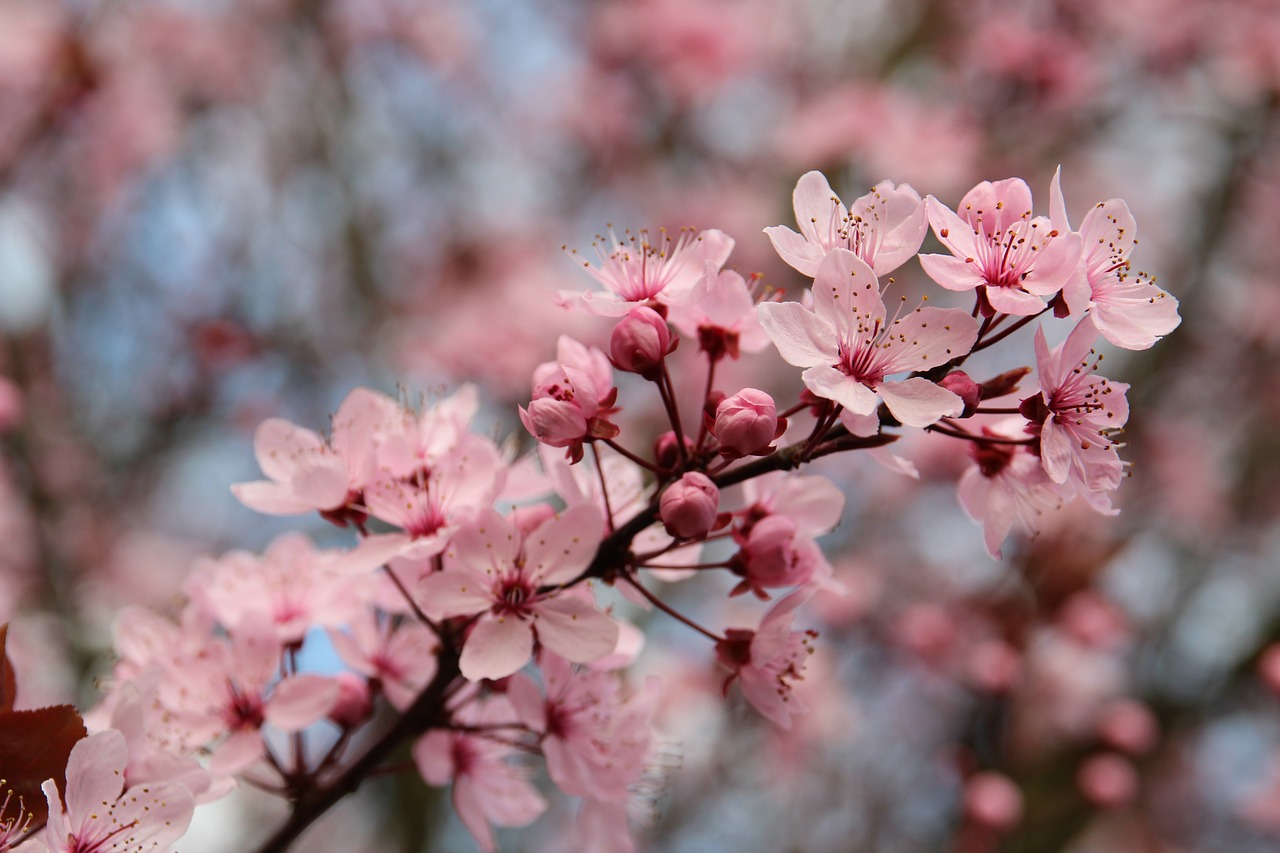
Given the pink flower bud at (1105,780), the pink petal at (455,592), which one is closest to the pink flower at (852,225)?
the pink petal at (455,592)

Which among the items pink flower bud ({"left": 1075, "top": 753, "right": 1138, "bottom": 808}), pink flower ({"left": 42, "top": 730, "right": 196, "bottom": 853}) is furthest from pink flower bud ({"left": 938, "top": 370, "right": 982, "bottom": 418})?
pink flower bud ({"left": 1075, "top": 753, "right": 1138, "bottom": 808})

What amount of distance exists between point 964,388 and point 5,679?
115 centimetres

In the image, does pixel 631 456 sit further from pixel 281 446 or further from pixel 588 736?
pixel 281 446

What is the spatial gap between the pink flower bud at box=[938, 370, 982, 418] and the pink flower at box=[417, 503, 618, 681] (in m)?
0.42

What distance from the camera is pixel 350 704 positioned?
1430 millimetres

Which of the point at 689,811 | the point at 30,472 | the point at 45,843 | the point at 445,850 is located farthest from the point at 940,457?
the point at 30,472

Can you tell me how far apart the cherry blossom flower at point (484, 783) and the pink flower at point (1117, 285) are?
0.94m

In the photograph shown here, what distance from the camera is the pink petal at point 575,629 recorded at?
120 centimetres

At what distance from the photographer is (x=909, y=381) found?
44.8 inches

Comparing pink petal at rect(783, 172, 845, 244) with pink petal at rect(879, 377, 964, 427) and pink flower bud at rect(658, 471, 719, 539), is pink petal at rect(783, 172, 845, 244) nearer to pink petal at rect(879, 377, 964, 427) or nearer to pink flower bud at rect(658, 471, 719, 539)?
pink petal at rect(879, 377, 964, 427)

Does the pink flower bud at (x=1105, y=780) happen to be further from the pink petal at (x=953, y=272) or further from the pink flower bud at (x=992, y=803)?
the pink petal at (x=953, y=272)

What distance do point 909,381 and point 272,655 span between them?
91cm

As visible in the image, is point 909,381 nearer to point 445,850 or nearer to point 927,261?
point 927,261

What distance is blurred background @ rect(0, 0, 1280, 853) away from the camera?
324 centimetres
